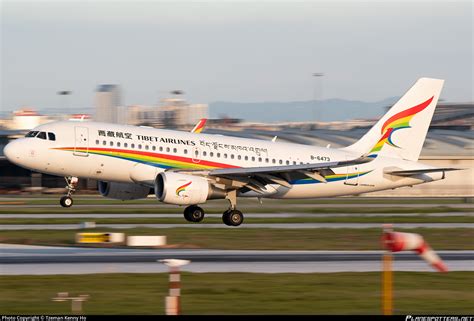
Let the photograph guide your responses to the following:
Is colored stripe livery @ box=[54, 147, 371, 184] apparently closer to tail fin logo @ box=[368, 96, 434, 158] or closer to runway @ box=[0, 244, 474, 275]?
runway @ box=[0, 244, 474, 275]

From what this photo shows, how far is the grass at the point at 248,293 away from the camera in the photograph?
19.0 m

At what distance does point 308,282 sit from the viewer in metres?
23.0

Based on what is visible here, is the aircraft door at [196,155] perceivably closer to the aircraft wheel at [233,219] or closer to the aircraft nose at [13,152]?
the aircraft wheel at [233,219]

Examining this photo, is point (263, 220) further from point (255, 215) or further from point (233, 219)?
point (233, 219)

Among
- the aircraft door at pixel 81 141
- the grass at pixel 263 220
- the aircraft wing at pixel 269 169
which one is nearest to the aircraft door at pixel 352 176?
the aircraft wing at pixel 269 169

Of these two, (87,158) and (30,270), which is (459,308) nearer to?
(30,270)

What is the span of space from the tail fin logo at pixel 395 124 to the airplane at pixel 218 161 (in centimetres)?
5

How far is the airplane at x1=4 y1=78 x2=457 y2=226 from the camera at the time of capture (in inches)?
1435

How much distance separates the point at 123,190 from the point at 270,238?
7876 mm

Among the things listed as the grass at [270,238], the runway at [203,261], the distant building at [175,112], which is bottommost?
the runway at [203,261]

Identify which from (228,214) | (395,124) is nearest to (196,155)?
(228,214)

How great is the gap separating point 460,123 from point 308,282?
11081cm

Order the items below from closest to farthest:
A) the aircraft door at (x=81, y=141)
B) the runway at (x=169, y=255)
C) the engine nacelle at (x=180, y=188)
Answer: the runway at (x=169, y=255)
the engine nacelle at (x=180, y=188)
the aircraft door at (x=81, y=141)

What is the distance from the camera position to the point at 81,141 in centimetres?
3650
